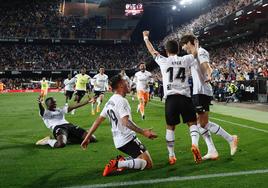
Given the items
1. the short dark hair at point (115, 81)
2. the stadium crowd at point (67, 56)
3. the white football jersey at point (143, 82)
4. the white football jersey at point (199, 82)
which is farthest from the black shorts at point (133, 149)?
the stadium crowd at point (67, 56)

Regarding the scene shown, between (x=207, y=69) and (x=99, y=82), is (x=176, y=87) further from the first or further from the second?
(x=99, y=82)

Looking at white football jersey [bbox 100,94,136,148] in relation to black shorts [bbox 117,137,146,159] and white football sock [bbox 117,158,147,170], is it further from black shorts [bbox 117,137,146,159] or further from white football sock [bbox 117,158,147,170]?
white football sock [bbox 117,158,147,170]

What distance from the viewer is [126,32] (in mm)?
71125

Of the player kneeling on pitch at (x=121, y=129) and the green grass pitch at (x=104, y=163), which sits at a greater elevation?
the player kneeling on pitch at (x=121, y=129)

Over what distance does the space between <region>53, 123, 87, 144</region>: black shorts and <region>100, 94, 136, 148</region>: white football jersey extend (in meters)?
3.26

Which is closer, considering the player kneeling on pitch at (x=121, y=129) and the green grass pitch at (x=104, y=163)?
the green grass pitch at (x=104, y=163)

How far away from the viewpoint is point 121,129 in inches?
259

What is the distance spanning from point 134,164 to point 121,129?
63cm

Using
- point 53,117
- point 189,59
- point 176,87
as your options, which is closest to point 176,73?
point 176,87

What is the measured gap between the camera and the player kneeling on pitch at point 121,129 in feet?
20.7

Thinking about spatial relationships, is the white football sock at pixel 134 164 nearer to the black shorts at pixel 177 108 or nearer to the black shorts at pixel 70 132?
the black shorts at pixel 177 108

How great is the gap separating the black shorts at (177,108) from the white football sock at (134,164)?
37.1 inches

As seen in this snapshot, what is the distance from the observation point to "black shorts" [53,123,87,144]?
9.55m

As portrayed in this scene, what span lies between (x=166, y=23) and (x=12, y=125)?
177ft
